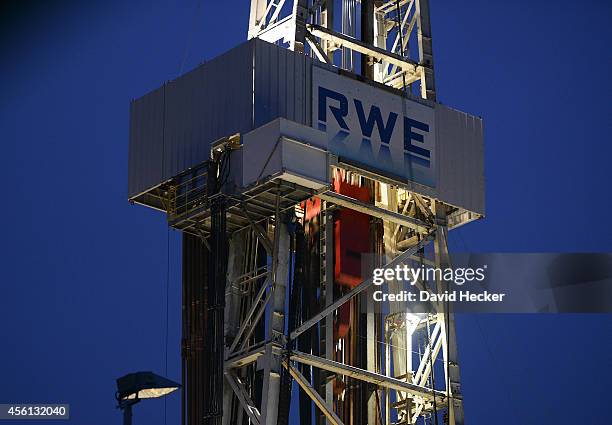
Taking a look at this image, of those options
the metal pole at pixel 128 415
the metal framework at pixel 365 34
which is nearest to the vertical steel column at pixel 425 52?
the metal framework at pixel 365 34

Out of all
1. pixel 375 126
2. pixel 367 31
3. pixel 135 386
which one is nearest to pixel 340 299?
pixel 375 126

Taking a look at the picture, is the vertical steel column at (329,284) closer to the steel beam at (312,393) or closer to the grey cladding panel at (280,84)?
the steel beam at (312,393)

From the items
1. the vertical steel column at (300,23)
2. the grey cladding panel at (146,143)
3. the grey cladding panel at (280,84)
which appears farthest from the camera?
the grey cladding panel at (146,143)

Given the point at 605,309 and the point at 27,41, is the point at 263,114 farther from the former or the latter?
the point at 27,41

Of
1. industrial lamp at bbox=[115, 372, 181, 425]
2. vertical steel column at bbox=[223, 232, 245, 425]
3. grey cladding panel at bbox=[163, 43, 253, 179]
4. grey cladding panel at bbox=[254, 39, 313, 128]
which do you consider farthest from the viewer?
vertical steel column at bbox=[223, 232, 245, 425]

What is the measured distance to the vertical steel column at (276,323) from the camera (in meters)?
30.5

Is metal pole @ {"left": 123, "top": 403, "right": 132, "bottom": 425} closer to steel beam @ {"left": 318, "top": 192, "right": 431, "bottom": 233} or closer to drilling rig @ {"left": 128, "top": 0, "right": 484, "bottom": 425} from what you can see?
drilling rig @ {"left": 128, "top": 0, "right": 484, "bottom": 425}

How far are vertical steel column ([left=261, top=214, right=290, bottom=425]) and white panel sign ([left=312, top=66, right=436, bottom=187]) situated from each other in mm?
A: 1776

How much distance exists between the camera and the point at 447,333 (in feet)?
109

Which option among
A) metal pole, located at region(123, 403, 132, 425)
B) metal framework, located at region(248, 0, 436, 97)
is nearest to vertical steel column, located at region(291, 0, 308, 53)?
metal framework, located at region(248, 0, 436, 97)

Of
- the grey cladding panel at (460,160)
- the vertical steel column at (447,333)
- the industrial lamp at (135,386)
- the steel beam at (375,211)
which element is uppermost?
the grey cladding panel at (460,160)

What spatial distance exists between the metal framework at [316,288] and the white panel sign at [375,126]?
0.43 m

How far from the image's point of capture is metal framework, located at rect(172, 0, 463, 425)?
3120 centimetres

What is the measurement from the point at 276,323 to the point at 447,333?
3.89m
